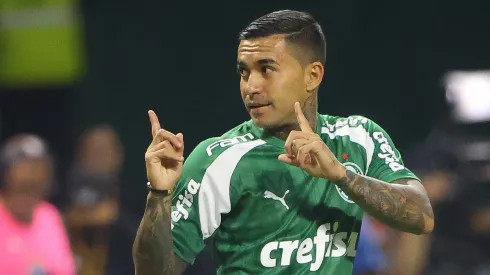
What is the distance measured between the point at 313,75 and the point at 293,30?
18cm

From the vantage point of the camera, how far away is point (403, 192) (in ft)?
11.8

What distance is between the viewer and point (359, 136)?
12.5 ft

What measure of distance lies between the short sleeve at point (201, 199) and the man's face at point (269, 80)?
0.67 ft

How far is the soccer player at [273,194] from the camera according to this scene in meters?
3.44

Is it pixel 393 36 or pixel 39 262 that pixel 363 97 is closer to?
pixel 393 36

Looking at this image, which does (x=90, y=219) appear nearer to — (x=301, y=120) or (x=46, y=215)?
(x=46, y=215)

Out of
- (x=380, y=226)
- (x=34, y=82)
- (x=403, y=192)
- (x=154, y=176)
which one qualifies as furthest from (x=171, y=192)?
(x=34, y=82)

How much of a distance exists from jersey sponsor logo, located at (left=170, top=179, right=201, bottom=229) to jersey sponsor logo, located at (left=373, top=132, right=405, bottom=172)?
71cm

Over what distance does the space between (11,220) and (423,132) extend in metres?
5.65

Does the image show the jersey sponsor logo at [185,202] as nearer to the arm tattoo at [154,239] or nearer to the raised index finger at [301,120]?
the arm tattoo at [154,239]

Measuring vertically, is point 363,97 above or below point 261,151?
below

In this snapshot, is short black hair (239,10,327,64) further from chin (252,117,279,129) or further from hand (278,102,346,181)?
hand (278,102,346,181)

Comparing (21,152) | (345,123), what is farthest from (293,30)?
(21,152)

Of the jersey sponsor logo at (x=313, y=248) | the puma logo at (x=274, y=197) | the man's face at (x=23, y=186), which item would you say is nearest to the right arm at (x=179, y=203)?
the puma logo at (x=274, y=197)
